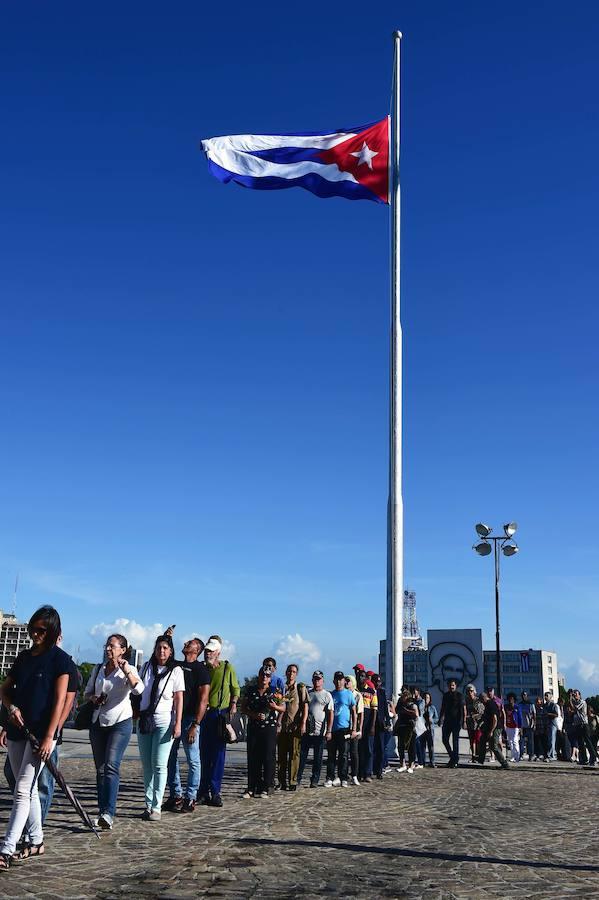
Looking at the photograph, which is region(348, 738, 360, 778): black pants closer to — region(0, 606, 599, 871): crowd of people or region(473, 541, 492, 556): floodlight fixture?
region(0, 606, 599, 871): crowd of people

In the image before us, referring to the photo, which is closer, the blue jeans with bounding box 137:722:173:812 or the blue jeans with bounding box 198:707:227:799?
the blue jeans with bounding box 137:722:173:812

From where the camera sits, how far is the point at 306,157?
65.5ft

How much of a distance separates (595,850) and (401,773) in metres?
9.32

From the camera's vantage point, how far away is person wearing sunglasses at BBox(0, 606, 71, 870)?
6520 mm

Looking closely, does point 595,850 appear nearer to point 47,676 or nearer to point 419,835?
point 419,835

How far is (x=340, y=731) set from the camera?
44.5ft

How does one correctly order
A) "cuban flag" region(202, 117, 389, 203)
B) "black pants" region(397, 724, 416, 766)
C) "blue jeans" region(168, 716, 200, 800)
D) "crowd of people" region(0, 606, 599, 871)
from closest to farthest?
"crowd of people" region(0, 606, 599, 871) → "blue jeans" region(168, 716, 200, 800) → "black pants" region(397, 724, 416, 766) → "cuban flag" region(202, 117, 389, 203)

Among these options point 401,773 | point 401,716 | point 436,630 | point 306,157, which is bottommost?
point 401,773

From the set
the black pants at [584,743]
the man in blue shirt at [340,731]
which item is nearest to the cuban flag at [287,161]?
the man in blue shirt at [340,731]

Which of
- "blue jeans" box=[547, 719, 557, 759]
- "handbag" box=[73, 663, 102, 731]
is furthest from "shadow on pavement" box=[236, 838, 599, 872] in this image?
"blue jeans" box=[547, 719, 557, 759]

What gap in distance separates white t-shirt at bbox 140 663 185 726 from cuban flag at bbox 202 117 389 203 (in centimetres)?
1341

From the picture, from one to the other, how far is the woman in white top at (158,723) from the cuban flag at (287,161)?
1345cm

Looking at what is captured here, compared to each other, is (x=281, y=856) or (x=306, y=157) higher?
(x=306, y=157)

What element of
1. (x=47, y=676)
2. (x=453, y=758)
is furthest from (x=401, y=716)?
(x=47, y=676)
